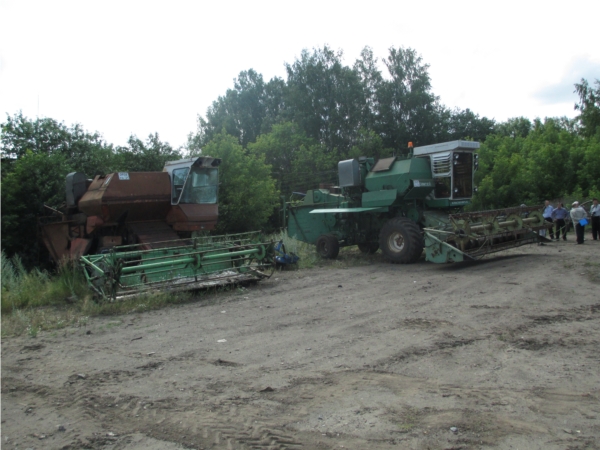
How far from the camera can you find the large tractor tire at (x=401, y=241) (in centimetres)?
1286

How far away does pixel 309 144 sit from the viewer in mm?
38188

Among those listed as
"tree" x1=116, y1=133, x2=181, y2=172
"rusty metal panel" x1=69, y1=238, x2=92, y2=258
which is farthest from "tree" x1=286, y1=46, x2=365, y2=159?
"rusty metal panel" x1=69, y1=238, x2=92, y2=258

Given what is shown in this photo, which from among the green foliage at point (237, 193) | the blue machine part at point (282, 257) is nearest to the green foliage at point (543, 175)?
the green foliage at point (237, 193)

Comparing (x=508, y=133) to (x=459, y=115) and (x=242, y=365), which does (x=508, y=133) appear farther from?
(x=242, y=365)

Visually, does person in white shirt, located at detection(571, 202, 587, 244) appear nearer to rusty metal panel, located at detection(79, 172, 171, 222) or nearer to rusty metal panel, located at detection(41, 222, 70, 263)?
rusty metal panel, located at detection(79, 172, 171, 222)

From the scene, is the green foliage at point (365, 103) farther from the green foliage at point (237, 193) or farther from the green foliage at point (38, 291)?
the green foliage at point (38, 291)

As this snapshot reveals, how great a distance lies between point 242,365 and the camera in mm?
5598

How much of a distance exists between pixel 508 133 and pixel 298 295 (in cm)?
5089

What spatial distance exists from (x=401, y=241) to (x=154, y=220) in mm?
6369

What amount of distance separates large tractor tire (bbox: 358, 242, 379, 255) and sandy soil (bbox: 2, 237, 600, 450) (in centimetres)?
Result: 650

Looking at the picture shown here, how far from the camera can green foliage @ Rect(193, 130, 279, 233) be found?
836 inches

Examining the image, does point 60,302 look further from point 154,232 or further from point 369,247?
point 369,247

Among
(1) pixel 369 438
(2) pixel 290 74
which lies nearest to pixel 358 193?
(1) pixel 369 438

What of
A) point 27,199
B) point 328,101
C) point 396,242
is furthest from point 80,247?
point 328,101
